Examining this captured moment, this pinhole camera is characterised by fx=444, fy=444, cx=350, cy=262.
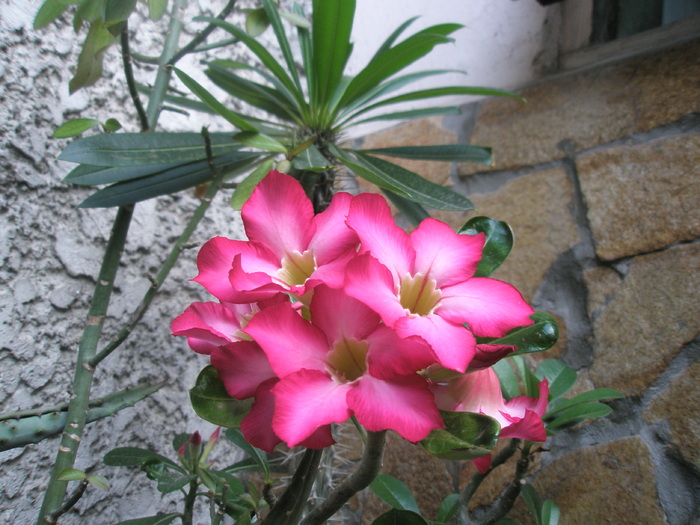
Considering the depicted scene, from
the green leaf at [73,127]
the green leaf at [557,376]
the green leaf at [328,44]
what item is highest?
the green leaf at [328,44]

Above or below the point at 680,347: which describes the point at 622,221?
above

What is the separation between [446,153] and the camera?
3.08ft

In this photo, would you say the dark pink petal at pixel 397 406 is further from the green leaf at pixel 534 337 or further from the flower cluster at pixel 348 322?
the green leaf at pixel 534 337

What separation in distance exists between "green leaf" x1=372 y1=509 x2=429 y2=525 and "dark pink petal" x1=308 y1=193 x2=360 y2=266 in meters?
0.30

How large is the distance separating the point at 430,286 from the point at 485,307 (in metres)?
0.05

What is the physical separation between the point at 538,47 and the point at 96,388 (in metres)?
1.48

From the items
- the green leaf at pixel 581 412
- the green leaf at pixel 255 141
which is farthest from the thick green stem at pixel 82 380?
the green leaf at pixel 581 412

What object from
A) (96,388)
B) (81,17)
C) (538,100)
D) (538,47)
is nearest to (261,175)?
(81,17)

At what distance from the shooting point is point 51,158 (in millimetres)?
829

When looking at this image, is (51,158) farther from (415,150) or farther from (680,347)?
(680,347)

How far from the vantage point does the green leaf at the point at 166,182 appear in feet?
2.38

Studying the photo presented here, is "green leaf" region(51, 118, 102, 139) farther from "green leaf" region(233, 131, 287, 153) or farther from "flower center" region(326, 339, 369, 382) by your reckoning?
"flower center" region(326, 339, 369, 382)

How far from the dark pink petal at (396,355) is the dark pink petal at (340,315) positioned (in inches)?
0.6

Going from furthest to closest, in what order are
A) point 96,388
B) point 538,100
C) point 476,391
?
1. point 538,100
2. point 96,388
3. point 476,391
